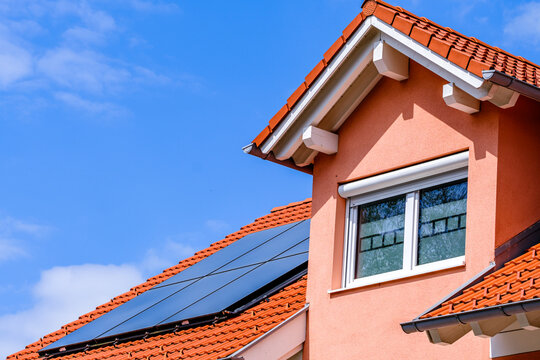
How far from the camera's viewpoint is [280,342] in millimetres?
11852

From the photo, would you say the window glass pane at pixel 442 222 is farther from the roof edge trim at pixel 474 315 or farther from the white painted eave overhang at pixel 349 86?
the roof edge trim at pixel 474 315

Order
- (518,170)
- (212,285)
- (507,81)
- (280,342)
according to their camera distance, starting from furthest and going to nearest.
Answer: (212,285) < (280,342) < (518,170) < (507,81)

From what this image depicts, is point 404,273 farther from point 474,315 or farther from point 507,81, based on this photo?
point 507,81

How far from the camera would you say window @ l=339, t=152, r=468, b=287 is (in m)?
11.0

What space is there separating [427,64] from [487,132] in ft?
3.78

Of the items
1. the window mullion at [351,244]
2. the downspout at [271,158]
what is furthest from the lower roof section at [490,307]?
the downspout at [271,158]

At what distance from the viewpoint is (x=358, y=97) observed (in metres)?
12.4

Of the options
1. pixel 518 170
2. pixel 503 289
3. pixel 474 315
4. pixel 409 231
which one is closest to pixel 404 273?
pixel 409 231

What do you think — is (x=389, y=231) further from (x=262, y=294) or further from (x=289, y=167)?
(x=262, y=294)

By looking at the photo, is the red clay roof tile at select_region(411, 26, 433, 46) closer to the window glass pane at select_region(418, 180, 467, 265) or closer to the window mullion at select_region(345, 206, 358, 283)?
the window glass pane at select_region(418, 180, 467, 265)

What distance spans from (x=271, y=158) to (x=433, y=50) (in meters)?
2.86

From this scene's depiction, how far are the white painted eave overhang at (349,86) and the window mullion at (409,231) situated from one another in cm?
130

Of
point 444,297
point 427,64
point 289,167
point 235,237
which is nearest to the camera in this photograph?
point 444,297

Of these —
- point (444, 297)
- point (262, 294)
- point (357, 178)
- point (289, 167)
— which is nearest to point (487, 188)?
point (444, 297)
